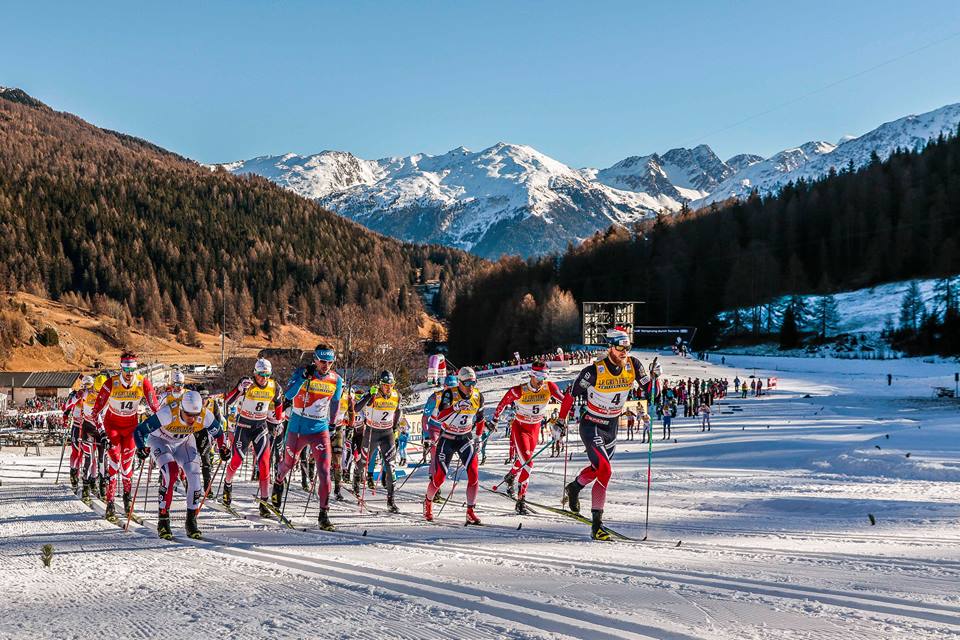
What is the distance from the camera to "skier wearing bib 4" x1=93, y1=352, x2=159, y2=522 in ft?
38.1

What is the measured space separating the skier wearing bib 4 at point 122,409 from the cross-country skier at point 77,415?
1.37 metres

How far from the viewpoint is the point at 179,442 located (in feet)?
30.5

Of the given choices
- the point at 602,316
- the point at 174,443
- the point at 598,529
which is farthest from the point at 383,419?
the point at 602,316

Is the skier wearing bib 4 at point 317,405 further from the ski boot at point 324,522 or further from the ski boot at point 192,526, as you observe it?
the ski boot at point 192,526

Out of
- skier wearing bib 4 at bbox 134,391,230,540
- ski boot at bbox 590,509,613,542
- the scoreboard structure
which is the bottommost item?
ski boot at bbox 590,509,613,542

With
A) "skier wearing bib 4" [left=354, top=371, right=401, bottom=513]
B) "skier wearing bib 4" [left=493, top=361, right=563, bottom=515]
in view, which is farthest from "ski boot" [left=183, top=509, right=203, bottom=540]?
"skier wearing bib 4" [left=493, top=361, right=563, bottom=515]

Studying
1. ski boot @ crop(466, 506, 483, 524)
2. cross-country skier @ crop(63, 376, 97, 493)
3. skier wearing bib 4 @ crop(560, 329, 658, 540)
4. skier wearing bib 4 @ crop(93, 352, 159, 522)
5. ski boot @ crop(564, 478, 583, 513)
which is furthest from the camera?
cross-country skier @ crop(63, 376, 97, 493)

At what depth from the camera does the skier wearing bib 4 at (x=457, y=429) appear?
1100cm

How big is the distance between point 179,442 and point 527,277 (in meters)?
134

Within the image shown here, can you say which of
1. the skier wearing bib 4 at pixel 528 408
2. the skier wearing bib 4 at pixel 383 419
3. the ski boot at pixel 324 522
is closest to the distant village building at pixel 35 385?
the skier wearing bib 4 at pixel 383 419

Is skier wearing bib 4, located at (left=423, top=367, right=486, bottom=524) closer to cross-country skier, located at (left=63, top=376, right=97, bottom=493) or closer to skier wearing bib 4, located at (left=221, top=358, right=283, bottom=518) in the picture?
skier wearing bib 4, located at (left=221, top=358, right=283, bottom=518)

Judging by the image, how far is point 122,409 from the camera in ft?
38.5

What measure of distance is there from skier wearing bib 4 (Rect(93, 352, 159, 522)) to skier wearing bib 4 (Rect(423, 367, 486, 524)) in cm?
438

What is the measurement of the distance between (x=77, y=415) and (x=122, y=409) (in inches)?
117
